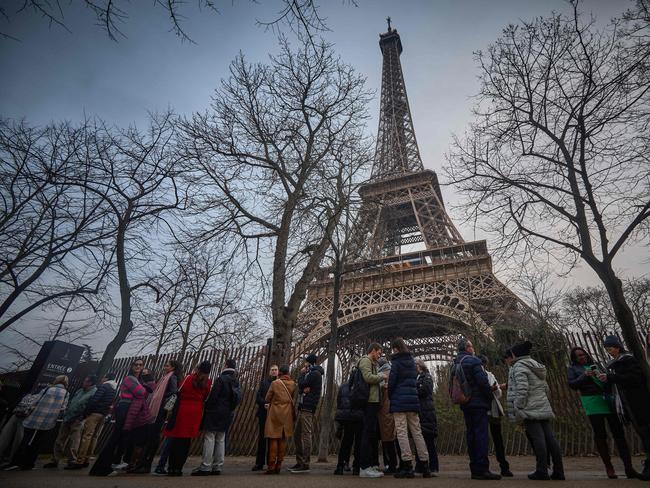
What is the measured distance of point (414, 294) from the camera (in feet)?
73.7

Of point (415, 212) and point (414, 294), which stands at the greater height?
point (415, 212)

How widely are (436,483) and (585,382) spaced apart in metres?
2.37

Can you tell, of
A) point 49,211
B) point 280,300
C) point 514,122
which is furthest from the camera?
point 49,211

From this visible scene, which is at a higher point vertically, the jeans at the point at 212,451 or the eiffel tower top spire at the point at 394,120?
the eiffel tower top spire at the point at 394,120

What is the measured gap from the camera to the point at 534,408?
433cm

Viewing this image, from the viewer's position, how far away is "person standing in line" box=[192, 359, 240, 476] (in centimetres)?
518

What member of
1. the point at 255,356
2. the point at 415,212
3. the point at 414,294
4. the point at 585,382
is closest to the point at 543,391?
the point at 585,382

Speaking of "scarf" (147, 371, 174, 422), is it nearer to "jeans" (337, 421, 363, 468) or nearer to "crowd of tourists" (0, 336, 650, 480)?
"crowd of tourists" (0, 336, 650, 480)

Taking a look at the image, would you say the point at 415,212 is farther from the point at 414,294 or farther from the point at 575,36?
the point at 575,36

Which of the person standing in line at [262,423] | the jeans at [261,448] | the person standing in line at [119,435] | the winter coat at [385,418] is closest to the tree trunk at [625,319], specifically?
the winter coat at [385,418]

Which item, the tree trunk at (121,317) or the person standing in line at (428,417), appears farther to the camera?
the tree trunk at (121,317)

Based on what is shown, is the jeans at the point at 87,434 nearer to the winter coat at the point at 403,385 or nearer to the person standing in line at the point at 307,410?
the person standing in line at the point at 307,410

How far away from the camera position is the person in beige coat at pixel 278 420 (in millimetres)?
5152

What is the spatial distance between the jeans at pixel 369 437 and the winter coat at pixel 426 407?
41.5 inches
